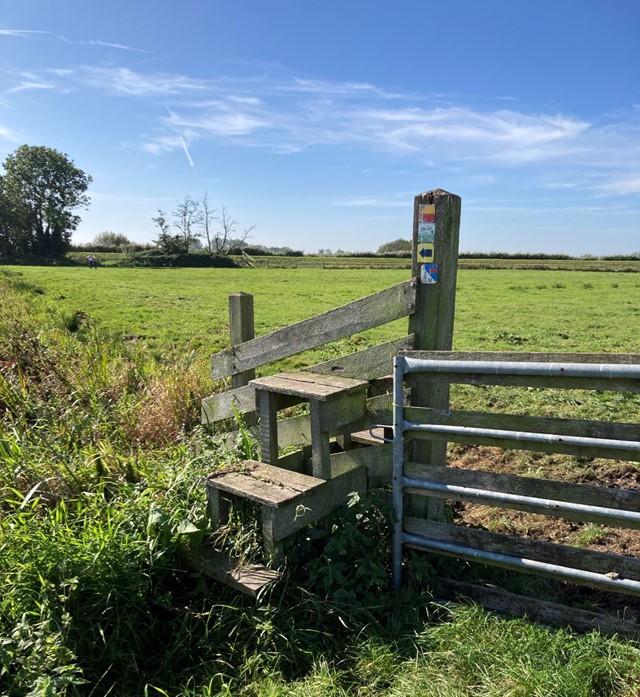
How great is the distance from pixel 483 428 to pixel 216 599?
1.91 metres

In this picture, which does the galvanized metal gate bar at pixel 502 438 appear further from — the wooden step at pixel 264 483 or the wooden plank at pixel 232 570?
the wooden plank at pixel 232 570

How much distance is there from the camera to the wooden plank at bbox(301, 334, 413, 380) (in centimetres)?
341

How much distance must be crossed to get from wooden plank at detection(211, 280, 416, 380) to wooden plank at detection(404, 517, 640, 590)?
1.29 m

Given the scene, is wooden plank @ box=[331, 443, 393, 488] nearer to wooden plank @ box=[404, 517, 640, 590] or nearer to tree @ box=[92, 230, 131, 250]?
wooden plank @ box=[404, 517, 640, 590]

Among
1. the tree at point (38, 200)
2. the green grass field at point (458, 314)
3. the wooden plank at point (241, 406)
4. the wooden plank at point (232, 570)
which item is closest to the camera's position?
the wooden plank at point (232, 570)

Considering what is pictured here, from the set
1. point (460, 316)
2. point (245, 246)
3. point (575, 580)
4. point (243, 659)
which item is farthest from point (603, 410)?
point (245, 246)

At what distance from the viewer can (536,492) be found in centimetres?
302

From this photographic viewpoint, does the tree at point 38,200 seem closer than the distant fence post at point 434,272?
No

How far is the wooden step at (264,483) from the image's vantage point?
3158 mm

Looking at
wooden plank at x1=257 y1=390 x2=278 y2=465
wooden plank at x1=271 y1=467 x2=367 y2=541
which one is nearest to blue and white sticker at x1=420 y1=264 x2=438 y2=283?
wooden plank at x1=257 y1=390 x2=278 y2=465

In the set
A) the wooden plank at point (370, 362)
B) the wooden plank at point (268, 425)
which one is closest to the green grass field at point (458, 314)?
the wooden plank at point (268, 425)

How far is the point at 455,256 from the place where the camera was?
3289 mm

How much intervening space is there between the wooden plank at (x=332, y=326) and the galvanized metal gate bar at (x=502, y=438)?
364 mm

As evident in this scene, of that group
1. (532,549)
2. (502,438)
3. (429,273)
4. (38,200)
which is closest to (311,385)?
(429,273)
